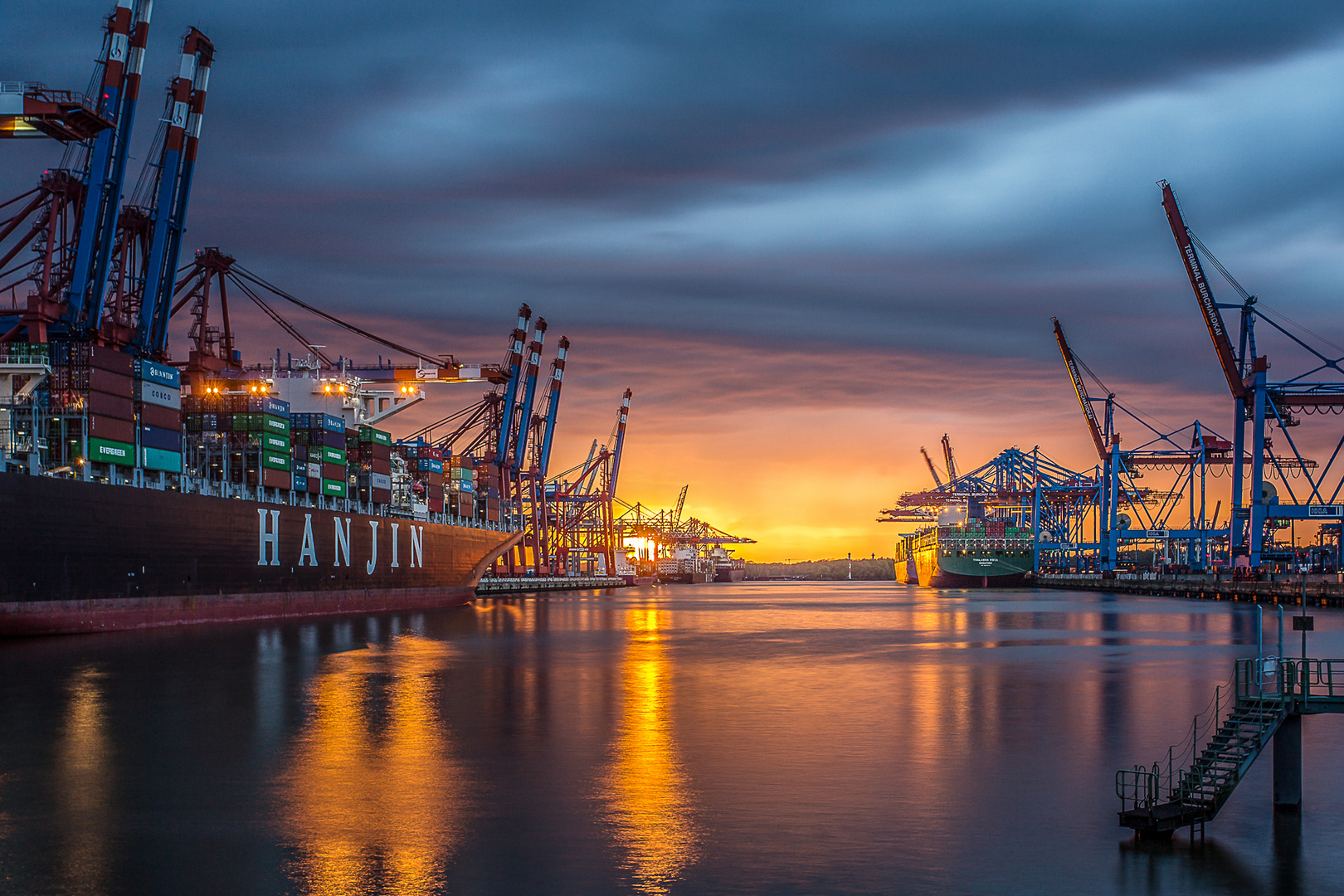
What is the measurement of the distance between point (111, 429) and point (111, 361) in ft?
9.84

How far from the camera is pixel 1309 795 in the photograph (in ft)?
65.8

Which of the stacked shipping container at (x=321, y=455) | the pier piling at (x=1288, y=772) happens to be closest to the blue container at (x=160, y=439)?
the stacked shipping container at (x=321, y=455)

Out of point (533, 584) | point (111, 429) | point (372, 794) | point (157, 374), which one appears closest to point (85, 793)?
point (372, 794)

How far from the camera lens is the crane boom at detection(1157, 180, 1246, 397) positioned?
98562mm

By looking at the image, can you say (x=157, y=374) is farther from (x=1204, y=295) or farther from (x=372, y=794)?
(x=1204, y=295)

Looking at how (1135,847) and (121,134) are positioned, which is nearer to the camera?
(1135,847)

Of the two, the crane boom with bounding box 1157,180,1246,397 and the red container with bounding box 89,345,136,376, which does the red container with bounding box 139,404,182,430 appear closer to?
the red container with bounding box 89,345,136,376

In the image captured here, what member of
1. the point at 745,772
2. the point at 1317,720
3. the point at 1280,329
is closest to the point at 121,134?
the point at 745,772

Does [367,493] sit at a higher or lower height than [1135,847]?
higher

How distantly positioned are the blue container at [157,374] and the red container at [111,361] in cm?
61

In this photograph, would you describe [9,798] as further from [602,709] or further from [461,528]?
[461,528]

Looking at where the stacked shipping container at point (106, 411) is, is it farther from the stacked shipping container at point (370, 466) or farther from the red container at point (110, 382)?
the stacked shipping container at point (370, 466)

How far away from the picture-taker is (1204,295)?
332 ft

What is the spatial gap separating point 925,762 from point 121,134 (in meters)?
51.1
